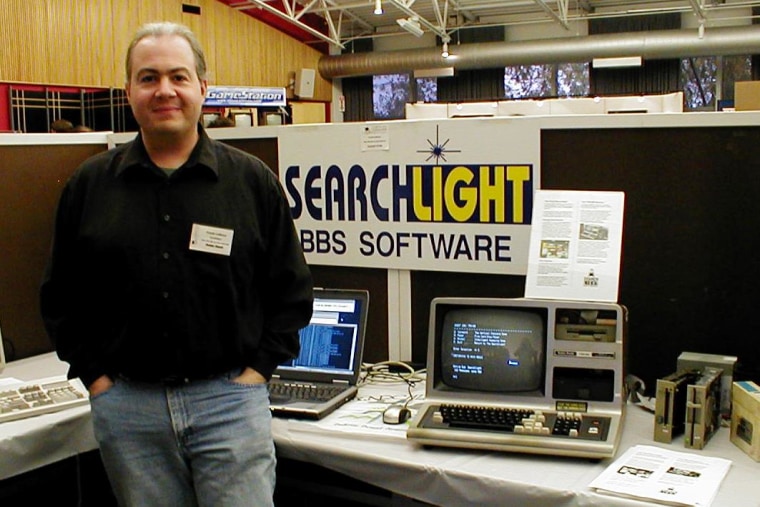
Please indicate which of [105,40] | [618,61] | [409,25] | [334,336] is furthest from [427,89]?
[334,336]

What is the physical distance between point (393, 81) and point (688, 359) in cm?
1233

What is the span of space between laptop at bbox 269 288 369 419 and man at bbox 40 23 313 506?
552 millimetres

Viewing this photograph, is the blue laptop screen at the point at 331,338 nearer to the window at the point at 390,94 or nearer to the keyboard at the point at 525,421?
the keyboard at the point at 525,421

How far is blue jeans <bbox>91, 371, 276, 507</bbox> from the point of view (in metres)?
1.51

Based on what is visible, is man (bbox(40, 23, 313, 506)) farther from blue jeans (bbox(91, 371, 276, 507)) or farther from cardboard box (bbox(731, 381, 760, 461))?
cardboard box (bbox(731, 381, 760, 461))

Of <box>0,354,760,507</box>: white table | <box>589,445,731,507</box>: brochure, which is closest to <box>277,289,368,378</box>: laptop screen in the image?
<box>0,354,760,507</box>: white table

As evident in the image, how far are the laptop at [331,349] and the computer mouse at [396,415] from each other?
0.22 meters

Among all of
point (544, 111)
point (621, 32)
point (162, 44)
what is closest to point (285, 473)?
point (162, 44)

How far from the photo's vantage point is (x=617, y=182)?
6.76 feet

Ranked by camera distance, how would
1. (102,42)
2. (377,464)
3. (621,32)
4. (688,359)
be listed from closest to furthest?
(377,464), (688,359), (102,42), (621,32)

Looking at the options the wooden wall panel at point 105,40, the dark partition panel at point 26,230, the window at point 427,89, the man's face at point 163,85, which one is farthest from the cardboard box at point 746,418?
the window at point 427,89

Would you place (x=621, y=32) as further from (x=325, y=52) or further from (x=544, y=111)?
(x=544, y=111)

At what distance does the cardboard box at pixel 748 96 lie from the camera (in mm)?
1976

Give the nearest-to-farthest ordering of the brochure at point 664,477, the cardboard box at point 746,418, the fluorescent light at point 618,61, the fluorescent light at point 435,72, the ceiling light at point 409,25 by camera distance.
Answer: the brochure at point 664,477 → the cardboard box at point 746,418 → the ceiling light at point 409,25 → the fluorescent light at point 618,61 → the fluorescent light at point 435,72
